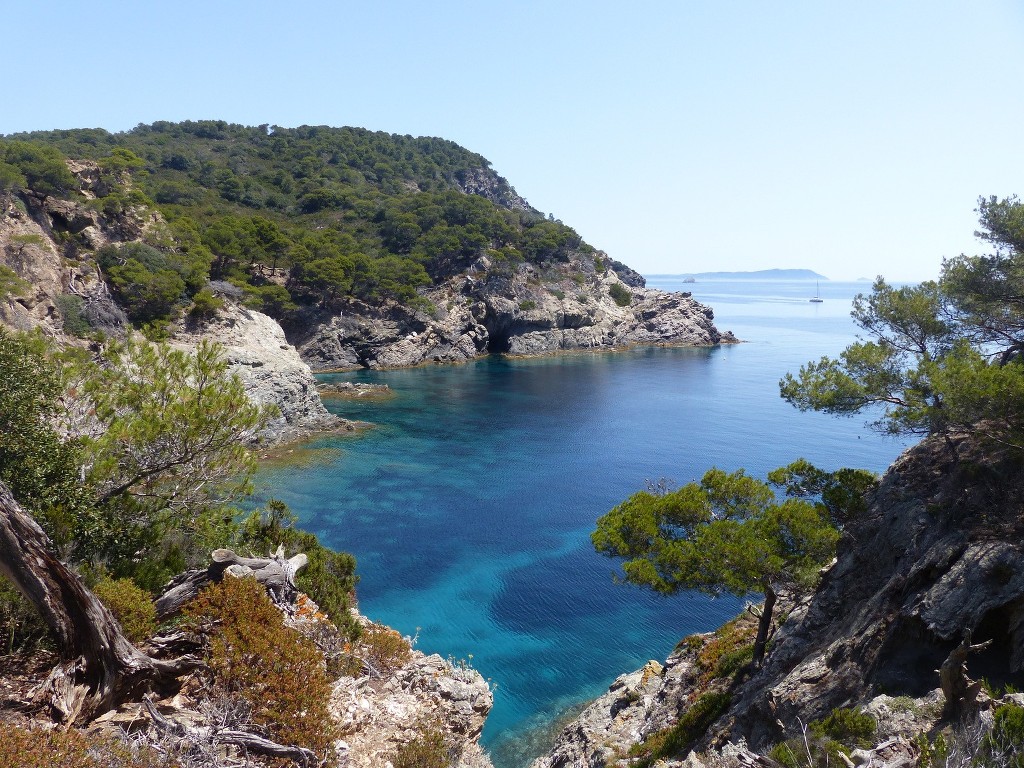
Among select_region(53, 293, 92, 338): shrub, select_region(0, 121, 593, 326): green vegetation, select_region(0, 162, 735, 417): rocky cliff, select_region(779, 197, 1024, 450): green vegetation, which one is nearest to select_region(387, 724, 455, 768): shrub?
select_region(0, 162, 735, 417): rocky cliff

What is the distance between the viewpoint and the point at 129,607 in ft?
27.1

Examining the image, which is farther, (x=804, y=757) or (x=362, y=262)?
(x=362, y=262)

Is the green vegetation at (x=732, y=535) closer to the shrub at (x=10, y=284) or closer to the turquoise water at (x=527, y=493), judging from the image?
the turquoise water at (x=527, y=493)

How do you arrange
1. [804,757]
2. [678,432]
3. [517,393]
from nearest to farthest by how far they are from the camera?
1. [804,757]
2. [678,432]
3. [517,393]

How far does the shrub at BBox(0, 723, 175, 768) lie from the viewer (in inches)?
206

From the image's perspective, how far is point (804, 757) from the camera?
23.6 feet

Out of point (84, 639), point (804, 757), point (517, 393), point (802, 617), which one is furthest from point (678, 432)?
point (84, 639)

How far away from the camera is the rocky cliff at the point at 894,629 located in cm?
823

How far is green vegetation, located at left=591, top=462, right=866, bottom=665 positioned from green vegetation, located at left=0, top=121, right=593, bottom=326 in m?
43.5

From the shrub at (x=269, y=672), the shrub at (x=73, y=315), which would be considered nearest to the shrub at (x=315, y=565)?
the shrub at (x=269, y=672)

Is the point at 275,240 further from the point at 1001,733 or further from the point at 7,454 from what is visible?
the point at 1001,733

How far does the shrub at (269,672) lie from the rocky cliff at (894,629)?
539cm

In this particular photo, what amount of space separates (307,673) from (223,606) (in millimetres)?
1788

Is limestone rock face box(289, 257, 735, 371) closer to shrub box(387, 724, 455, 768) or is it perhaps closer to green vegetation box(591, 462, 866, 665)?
A: green vegetation box(591, 462, 866, 665)
